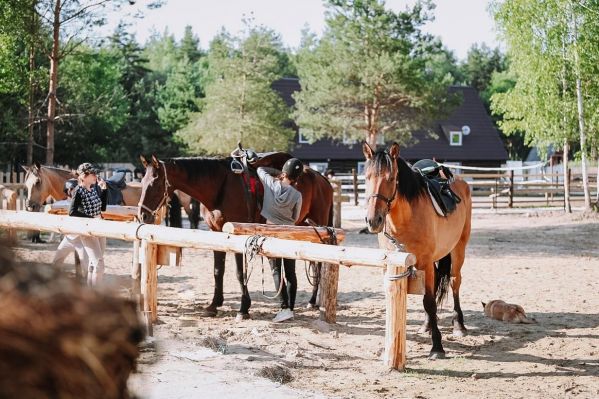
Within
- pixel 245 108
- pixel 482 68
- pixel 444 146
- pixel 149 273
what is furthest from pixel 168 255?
pixel 482 68

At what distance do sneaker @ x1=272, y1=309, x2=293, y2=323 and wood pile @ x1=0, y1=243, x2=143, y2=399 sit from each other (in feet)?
22.7

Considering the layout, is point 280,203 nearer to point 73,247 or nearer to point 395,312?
point 73,247

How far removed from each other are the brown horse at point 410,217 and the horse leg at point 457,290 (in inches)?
0.4

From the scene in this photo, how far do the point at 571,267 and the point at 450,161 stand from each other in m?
43.2

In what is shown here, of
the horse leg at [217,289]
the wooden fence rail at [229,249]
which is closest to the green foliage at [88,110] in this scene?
the horse leg at [217,289]

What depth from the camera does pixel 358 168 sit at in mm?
52594

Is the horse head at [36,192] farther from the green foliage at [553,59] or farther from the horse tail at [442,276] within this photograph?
the green foliage at [553,59]

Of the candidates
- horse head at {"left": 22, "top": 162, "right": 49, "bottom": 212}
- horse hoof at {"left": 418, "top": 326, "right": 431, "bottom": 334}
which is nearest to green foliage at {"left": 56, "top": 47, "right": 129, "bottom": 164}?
horse head at {"left": 22, "top": 162, "right": 49, "bottom": 212}

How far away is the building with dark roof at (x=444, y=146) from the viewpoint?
51844 millimetres

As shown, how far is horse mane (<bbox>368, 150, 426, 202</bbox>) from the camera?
6.68m

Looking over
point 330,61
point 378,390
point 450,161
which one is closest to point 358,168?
point 450,161

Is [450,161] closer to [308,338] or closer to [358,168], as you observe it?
[358,168]

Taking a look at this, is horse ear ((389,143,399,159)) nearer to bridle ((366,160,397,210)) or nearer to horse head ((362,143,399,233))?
horse head ((362,143,399,233))

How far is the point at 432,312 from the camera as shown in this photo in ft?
22.7
